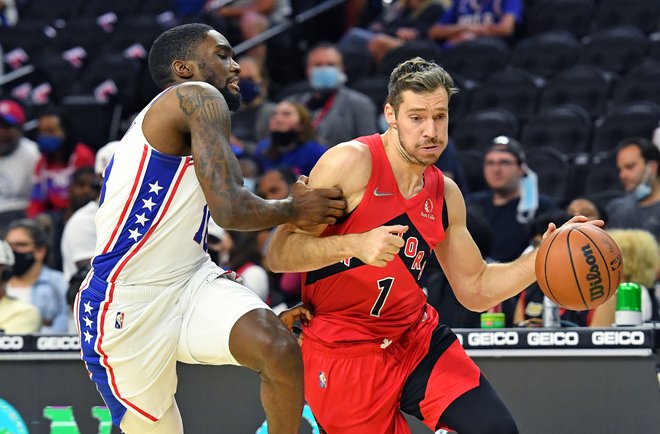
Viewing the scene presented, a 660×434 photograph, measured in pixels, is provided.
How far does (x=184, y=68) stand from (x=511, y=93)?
21.2ft

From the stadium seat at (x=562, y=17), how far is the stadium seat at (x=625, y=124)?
85.2 inches

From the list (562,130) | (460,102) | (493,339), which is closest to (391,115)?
(493,339)

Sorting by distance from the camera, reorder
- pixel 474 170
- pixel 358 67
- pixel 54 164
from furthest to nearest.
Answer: pixel 358 67 → pixel 54 164 → pixel 474 170

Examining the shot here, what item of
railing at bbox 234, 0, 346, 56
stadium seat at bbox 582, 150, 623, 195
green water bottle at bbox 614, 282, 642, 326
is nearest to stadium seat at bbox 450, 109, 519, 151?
stadium seat at bbox 582, 150, 623, 195

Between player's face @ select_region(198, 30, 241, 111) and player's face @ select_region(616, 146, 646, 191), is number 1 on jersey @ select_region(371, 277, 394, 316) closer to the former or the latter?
player's face @ select_region(198, 30, 241, 111)

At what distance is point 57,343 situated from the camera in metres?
6.10

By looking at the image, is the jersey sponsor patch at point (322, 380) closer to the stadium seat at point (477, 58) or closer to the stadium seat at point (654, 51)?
the stadium seat at point (654, 51)

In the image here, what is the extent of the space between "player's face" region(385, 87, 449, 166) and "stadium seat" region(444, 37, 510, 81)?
6811mm

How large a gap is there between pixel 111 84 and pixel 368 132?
3.96 m

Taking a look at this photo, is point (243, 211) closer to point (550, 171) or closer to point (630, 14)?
point (550, 171)

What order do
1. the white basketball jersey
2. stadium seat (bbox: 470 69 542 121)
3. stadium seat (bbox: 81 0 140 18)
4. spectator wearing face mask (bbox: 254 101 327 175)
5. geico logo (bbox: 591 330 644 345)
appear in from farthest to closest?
stadium seat (bbox: 81 0 140 18)
stadium seat (bbox: 470 69 542 121)
spectator wearing face mask (bbox: 254 101 327 175)
geico logo (bbox: 591 330 644 345)
the white basketball jersey

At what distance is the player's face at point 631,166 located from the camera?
8.17 m

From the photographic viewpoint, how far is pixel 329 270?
462cm

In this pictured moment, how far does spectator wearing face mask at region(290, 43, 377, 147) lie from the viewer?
31.3ft
